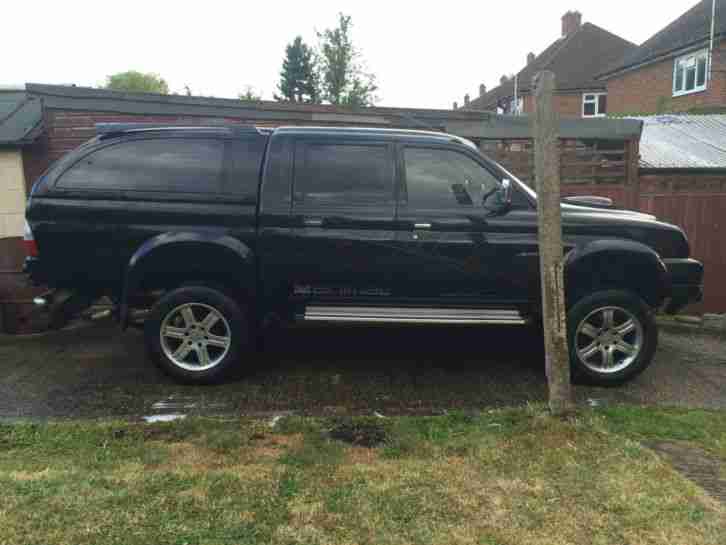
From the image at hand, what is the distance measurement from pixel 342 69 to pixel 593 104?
845 inches

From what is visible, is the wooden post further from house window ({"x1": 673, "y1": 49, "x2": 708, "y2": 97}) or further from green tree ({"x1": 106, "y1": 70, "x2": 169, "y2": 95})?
green tree ({"x1": 106, "y1": 70, "x2": 169, "y2": 95})

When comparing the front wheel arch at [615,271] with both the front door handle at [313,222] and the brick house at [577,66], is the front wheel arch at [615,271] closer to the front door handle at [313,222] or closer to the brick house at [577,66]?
the front door handle at [313,222]

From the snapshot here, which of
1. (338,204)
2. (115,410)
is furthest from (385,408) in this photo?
(115,410)

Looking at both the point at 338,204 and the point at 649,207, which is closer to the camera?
the point at 338,204

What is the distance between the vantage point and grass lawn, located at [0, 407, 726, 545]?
2.81 meters

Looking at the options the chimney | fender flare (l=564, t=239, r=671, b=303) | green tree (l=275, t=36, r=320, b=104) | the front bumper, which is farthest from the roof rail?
green tree (l=275, t=36, r=320, b=104)

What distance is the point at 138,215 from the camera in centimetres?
486

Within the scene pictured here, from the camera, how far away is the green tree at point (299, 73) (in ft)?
169

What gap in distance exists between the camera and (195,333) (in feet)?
16.0

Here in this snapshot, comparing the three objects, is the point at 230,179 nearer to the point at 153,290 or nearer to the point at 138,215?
the point at 138,215

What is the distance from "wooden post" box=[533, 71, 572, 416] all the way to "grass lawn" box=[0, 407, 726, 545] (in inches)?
16.1

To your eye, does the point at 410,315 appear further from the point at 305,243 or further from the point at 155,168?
the point at 155,168

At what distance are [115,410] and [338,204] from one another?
2377 mm

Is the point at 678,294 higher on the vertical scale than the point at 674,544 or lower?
higher
